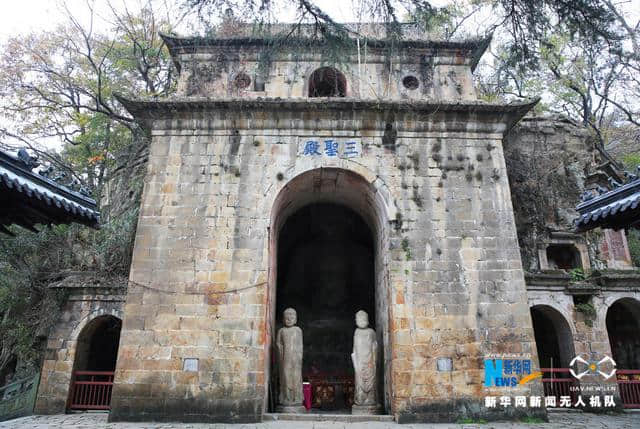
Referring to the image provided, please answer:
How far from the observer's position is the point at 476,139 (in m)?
11.1

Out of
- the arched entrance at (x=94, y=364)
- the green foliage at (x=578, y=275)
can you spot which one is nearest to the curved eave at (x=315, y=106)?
the green foliage at (x=578, y=275)

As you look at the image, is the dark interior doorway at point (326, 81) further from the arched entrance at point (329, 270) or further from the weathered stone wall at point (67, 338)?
the weathered stone wall at point (67, 338)

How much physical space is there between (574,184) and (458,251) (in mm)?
9112

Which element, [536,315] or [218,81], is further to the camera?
[536,315]

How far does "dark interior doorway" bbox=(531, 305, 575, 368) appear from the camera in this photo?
12.5 metres

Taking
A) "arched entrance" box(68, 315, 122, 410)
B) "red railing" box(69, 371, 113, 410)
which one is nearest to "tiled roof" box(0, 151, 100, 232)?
"arched entrance" box(68, 315, 122, 410)

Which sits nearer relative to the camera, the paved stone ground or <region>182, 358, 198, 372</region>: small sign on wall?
the paved stone ground

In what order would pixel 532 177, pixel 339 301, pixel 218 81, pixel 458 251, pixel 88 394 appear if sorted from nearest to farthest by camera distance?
1. pixel 458 251
2. pixel 88 394
3. pixel 218 81
4. pixel 339 301
5. pixel 532 177

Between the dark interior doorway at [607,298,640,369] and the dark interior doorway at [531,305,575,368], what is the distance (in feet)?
7.85

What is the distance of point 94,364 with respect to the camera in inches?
496

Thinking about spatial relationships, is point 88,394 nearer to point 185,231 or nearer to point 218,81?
point 185,231

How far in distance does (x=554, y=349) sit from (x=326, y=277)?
7211 mm

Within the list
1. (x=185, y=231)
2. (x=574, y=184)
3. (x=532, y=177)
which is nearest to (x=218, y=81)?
(x=185, y=231)
